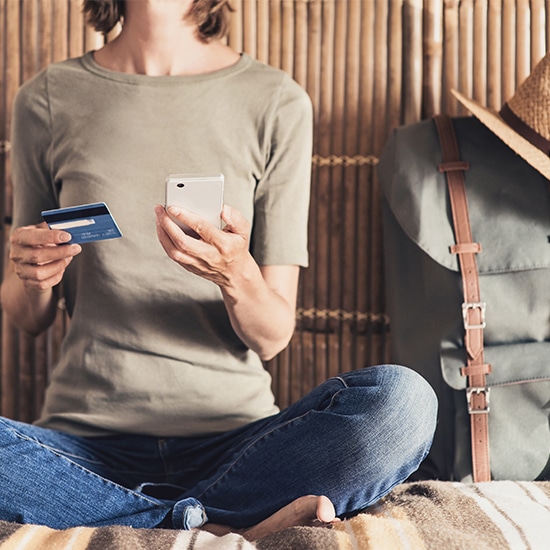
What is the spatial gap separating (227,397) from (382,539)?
0.35m

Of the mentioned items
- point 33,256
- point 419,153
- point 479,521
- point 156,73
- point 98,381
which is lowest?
point 479,521

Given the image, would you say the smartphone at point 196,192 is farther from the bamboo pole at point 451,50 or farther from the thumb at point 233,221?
the bamboo pole at point 451,50

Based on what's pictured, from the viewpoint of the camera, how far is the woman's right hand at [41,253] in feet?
3.31

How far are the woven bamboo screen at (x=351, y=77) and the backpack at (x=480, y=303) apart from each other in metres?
0.17

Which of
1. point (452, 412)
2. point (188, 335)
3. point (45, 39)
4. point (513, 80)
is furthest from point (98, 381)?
point (513, 80)

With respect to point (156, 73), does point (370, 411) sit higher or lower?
lower

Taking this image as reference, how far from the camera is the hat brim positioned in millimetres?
1173

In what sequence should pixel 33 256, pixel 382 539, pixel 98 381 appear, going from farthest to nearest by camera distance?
pixel 98 381 < pixel 33 256 < pixel 382 539

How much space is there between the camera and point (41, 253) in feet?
3.38

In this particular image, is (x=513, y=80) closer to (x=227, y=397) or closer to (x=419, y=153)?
(x=419, y=153)

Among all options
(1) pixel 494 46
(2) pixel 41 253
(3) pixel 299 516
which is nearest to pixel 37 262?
(2) pixel 41 253

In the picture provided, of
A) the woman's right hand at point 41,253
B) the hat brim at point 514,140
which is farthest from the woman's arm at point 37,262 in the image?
the hat brim at point 514,140

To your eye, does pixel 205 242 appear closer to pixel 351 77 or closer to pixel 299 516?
pixel 299 516

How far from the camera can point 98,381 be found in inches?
45.2
